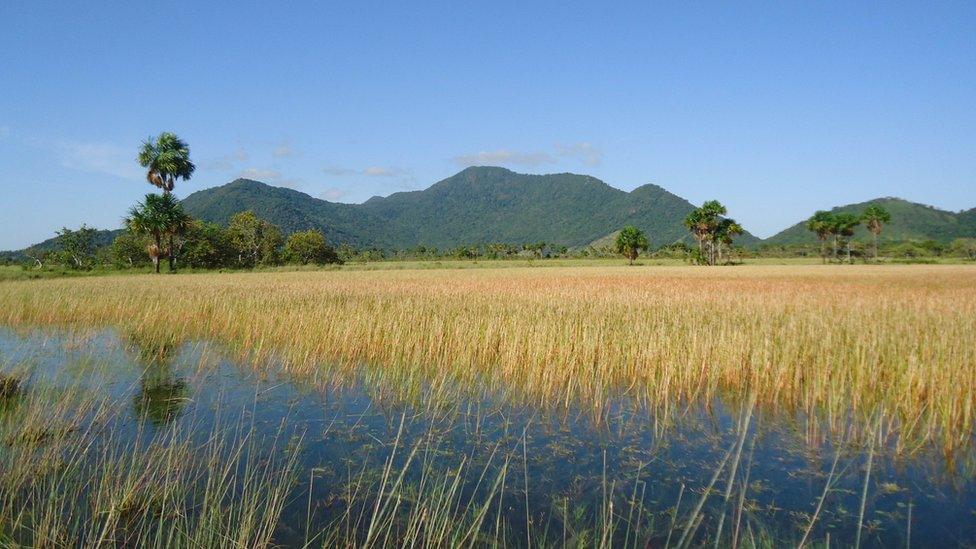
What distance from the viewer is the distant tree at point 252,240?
60156 mm

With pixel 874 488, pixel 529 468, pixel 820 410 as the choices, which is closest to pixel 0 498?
pixel 529 468

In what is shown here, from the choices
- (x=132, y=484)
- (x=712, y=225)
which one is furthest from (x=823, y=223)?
(x=132, y=484)

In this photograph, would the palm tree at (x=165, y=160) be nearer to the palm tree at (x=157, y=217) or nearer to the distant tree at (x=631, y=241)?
the palm tree at (x=157, y=217)

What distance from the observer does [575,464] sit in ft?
12.8

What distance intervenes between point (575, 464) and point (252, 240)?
216ft

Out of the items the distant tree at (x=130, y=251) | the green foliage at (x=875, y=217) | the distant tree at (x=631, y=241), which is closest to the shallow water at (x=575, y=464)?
the distant tree at (x=130, y=251)

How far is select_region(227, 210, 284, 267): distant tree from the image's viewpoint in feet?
197

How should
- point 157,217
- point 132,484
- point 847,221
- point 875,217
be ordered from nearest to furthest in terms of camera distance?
point 132,484 → point 157,217 → point 875,217 → point 847,221

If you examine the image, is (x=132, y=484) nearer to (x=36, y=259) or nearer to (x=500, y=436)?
(x=500, y=436)

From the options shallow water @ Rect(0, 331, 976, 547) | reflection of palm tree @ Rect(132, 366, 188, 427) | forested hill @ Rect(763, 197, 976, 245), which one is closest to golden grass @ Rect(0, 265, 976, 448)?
shallow water @ Rect(0, 331, 976, 547)

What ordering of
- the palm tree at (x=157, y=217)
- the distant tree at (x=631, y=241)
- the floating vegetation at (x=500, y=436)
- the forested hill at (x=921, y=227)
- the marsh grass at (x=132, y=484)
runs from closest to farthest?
1. the marsh grass at (x=132, y=484)
2. the floating vegetation at (x=500, y=436)
3. the palm tree at (x=157, y=217)
4. the distant tree at (x=631, y=241)
5. the forested hill at (x=921, y=227)

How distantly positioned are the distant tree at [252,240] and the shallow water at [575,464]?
188 ft

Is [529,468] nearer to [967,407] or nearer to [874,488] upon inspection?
[874,488]

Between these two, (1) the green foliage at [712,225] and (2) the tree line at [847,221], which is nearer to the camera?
(1) the green foliage at [712,225]
